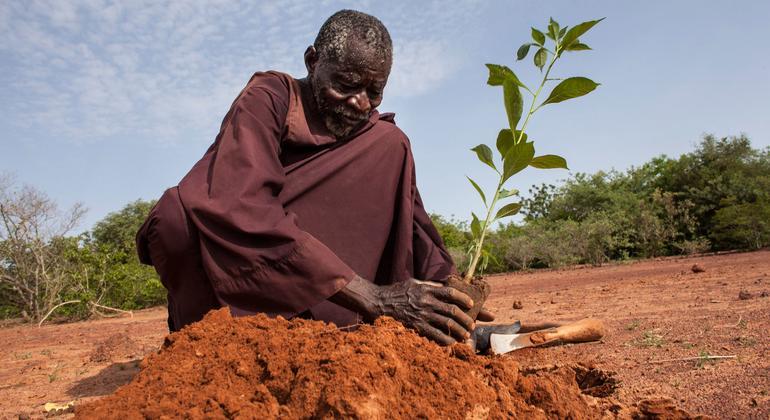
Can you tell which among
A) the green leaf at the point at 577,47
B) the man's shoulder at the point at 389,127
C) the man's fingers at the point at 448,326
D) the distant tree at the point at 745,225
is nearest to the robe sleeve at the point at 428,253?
the man's shoulder at the point at 389,127

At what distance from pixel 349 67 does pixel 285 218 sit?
82cm

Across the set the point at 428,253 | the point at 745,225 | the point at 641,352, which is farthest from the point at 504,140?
the point at 745,225

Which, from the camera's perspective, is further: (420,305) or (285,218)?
(285,218)

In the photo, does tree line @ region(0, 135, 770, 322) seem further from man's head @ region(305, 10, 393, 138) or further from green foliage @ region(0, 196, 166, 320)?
man's head @ region(305, 10, 393, 138)

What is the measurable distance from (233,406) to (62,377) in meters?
3.15

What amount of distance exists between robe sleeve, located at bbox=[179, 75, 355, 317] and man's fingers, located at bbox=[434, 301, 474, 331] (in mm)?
319

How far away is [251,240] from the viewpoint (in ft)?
6.36

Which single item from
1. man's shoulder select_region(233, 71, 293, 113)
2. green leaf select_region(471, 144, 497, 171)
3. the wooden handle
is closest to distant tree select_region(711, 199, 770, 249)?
the wooden handle

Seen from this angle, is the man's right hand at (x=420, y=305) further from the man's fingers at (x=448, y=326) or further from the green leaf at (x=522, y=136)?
the green leaf at (x=522, y=136)

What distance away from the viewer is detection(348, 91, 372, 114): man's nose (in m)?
2.50

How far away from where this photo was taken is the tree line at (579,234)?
33.3 ft

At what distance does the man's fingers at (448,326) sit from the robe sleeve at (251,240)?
317 mm

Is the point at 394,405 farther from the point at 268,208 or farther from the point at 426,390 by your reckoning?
the point at 268,208

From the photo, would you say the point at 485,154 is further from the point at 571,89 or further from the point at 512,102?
the point at 571,89
